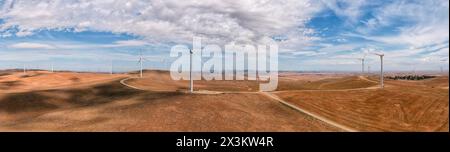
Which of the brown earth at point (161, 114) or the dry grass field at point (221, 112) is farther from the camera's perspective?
the dry grass field at point (221, 112)

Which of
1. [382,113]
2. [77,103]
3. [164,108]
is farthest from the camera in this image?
[77,103]

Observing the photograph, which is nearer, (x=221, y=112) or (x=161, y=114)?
(x=161, y=114)

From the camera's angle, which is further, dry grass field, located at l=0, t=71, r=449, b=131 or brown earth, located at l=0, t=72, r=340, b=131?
dry grass field, located at l=0, t=71, r=449, b=131

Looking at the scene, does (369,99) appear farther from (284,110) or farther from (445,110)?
(284,110)

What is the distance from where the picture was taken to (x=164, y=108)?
2026 inches
